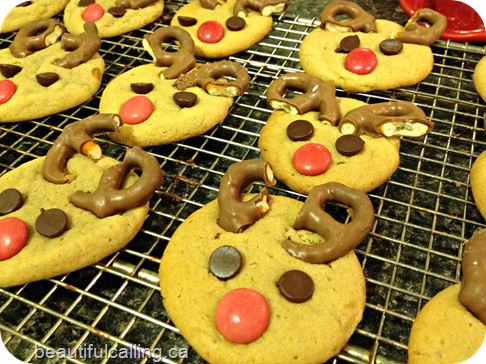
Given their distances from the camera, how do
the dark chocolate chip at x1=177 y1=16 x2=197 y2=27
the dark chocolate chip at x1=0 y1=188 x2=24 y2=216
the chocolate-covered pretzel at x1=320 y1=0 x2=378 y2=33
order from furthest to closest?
the dark chocolate chip at x1=177 y1=16 x2=197 y2=27 < the chocolate-covered pretzel at x1=320 y1=0 x2=378 y2=33 < the dark chocolate chip at x1=0 y1=188 x2=24 y2=216

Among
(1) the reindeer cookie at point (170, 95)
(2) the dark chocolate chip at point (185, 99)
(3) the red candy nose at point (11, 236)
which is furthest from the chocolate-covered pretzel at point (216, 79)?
(3) the red candy nose at point (11, 236)

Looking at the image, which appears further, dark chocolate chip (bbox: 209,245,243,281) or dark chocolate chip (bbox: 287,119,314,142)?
dark chocolate chip (bbox: 287,119,314,142)

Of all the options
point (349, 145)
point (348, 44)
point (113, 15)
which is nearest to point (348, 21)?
point (348, 44)

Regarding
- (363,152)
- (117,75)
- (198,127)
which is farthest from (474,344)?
(117,75)

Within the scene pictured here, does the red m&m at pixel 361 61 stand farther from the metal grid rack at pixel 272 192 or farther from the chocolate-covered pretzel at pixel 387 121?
the chocolate-covered pretzel at pixel 387 121

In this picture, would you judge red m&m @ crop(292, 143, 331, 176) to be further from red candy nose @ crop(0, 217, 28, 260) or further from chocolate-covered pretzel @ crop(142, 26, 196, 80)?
red candy nose @ crop(0, 217, 28, 260)

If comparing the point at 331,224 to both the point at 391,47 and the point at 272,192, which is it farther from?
the point at 391,47

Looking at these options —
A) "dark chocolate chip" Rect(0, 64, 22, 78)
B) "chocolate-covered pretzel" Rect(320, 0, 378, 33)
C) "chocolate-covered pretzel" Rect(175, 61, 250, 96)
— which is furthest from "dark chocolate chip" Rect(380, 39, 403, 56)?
"dark chocolate chip" Rect(0, 64, 22, 78)

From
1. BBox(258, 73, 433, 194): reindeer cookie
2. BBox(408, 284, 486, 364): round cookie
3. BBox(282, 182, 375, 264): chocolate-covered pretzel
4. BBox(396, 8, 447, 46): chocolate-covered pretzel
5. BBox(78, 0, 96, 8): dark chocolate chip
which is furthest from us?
BBox(78, 0, 96, 8): dark chocolate chip
